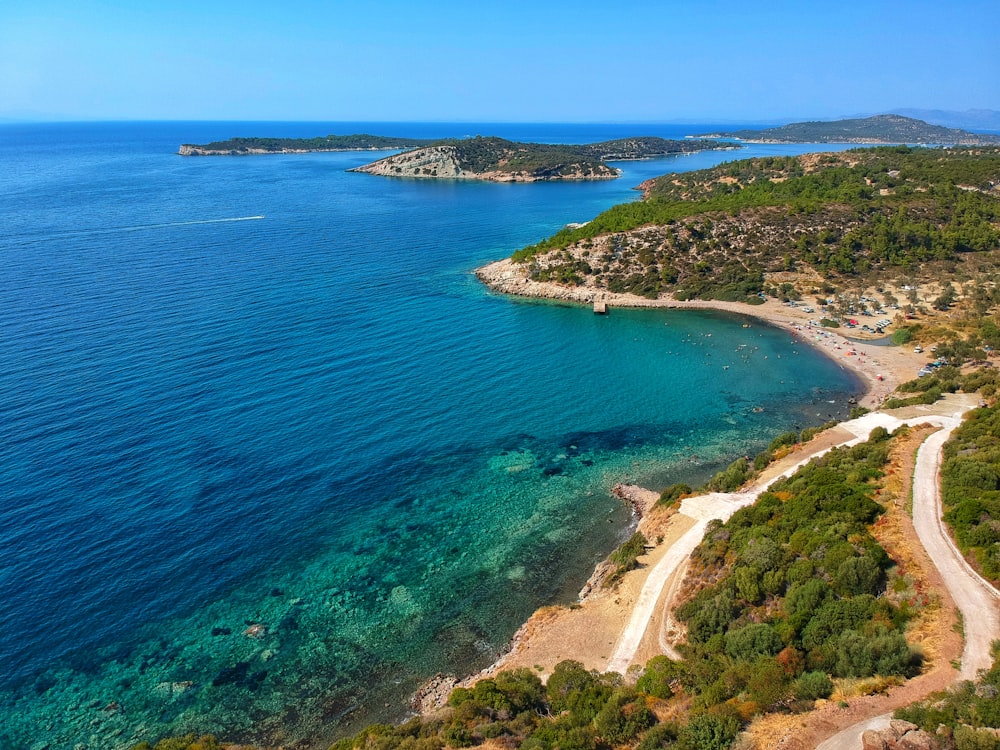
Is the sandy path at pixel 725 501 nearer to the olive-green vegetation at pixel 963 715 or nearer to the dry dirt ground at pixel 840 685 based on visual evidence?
the dry dirt ground at pixel 840 685

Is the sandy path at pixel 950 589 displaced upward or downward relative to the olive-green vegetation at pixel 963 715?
downward

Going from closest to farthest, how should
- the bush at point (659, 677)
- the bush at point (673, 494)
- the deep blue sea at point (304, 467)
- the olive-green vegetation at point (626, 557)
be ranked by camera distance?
1. the bush at point (659, 677)
2. the deep blue sea at point (304, 467)
3. the olive-green vegetation at point (626, 557)
4. the bush at point (673, 494)

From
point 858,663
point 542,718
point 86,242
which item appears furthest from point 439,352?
point 86,242

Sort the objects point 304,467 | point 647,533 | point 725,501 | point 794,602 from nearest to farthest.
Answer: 1. point 794,602
2. point 647,533
3. point 725,501
4. point 304,467

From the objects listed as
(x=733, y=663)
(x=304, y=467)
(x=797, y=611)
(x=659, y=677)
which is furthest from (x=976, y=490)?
(x=304, y=467)

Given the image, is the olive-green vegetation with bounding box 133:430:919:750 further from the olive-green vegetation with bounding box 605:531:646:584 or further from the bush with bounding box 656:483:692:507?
the bush with bounding box 656:483:692:507

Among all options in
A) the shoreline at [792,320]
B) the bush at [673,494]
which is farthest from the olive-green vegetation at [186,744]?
the shoreline at [792,320]

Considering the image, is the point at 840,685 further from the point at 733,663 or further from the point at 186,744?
the point at 186,744
